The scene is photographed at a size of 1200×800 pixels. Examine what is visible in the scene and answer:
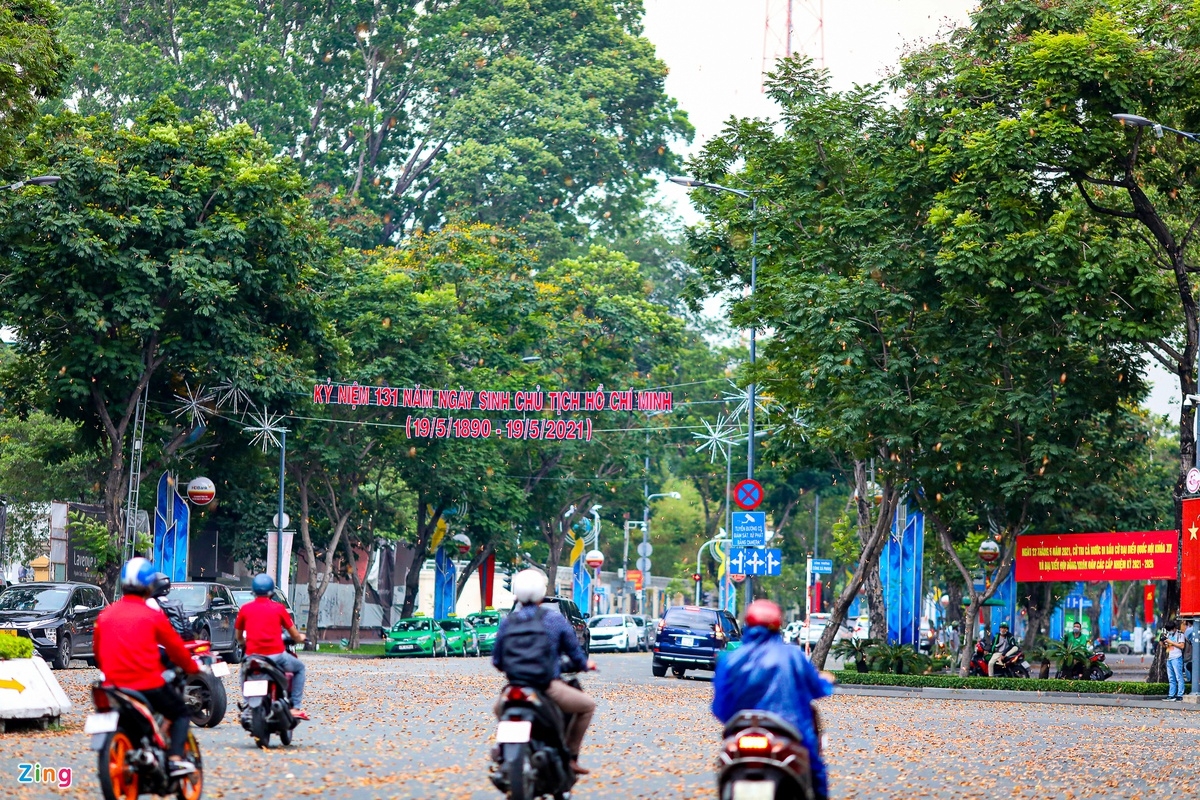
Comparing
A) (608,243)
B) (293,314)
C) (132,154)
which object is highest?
(608,243)

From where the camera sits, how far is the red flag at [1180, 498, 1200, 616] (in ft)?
105

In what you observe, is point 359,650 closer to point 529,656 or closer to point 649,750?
point 649,750

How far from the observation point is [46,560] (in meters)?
47.2

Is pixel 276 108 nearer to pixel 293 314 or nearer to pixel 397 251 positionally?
pixel 397 251

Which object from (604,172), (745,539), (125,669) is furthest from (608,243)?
(125,669)

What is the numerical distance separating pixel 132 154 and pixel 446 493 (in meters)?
17.7

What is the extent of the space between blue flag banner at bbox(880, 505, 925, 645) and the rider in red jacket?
105 ft

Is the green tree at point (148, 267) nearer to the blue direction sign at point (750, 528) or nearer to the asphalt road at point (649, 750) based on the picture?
the asphalt road at point (649, 750)

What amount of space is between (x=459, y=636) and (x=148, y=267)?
16361mm

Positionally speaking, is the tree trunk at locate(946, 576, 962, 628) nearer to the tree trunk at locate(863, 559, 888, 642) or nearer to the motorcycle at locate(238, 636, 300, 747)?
the tree trunk at locate(863, 559, 888, 642)

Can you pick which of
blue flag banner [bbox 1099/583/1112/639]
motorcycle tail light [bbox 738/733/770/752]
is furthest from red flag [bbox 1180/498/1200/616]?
blue flag banner [bbox 1099/583/1112/639]

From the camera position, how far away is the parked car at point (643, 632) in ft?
214

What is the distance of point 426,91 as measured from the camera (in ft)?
218

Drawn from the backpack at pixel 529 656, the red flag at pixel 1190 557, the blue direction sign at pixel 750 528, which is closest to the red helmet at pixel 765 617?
the backpack at pixel 529 656
